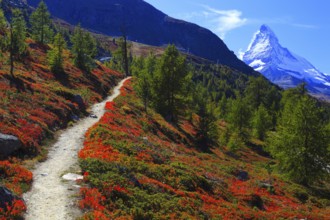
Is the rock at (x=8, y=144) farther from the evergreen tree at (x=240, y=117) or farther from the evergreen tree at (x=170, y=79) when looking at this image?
the evergreen tree at (x=240, y=117)

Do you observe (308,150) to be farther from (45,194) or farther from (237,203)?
(45,194)

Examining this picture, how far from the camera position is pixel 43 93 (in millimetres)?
41000

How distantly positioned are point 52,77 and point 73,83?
3633mm

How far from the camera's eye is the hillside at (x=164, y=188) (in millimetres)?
18984

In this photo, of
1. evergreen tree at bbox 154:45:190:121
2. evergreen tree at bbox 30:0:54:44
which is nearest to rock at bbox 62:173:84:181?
evergreen tree at bbox 154:45:190:121

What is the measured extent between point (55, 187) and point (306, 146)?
34.1 meters

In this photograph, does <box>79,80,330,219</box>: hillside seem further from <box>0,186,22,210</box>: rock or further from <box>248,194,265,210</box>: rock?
<box>0,186,22,210</box>: rock

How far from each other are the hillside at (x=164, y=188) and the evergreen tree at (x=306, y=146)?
2274mm

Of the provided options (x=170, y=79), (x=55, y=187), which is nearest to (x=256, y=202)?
(x=55, y=187)

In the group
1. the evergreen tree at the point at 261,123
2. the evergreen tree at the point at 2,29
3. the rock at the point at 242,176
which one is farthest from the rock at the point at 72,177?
the evergreen tree at the point at 261,123

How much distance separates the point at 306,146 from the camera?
43.6m

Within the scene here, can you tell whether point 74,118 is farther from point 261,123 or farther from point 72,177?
point 261,123

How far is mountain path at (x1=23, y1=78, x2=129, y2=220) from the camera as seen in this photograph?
16062 mm

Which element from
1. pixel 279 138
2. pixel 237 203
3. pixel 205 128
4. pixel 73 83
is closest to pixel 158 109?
pixel 205 128
